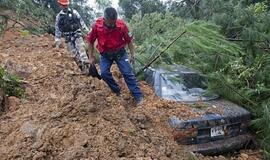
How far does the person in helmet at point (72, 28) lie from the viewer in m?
8.55

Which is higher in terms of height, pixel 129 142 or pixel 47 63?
pixel 129 142

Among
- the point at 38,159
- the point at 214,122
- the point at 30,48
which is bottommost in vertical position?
the point at 30,48

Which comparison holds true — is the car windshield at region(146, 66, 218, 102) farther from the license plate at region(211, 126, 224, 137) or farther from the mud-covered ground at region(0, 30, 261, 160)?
the license plate at region(211, 126, 224, 137)

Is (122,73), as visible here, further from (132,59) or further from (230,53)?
(230,53)

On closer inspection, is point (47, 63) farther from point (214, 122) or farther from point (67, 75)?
point (214, 122)

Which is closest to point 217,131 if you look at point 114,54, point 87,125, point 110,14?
point 87,125

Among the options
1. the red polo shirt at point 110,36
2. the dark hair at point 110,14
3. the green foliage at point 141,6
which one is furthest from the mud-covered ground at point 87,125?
the green foliage at point 141,6

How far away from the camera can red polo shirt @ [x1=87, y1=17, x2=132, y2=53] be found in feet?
20.9

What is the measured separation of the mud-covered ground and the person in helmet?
1736 mm

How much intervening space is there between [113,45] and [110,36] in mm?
158

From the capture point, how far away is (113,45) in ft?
21.4

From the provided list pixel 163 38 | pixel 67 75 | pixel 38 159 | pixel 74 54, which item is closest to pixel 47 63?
pixel 74 54

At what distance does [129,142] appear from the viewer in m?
4.69

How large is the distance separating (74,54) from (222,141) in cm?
447
